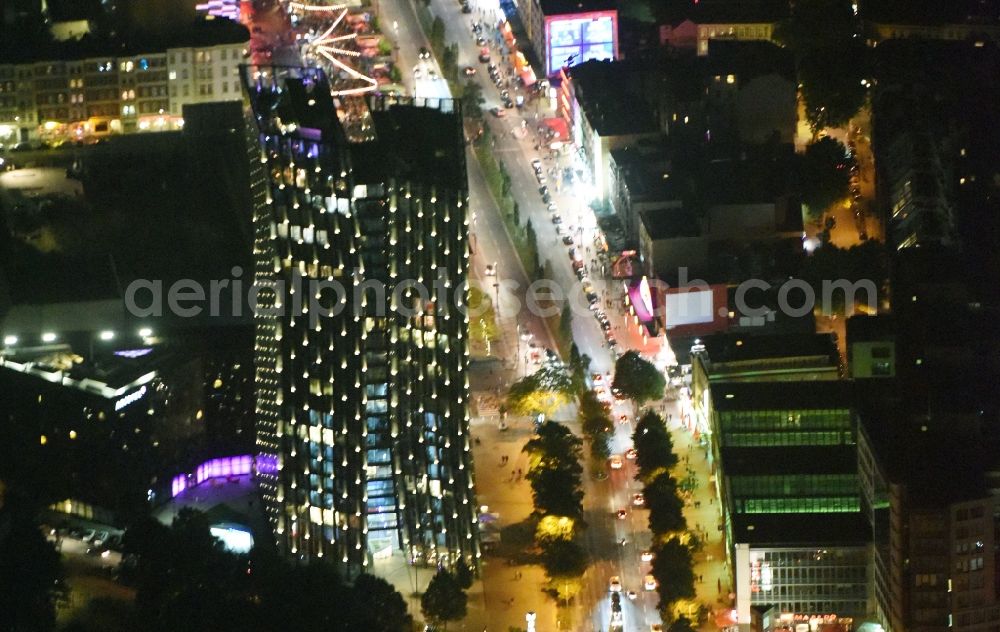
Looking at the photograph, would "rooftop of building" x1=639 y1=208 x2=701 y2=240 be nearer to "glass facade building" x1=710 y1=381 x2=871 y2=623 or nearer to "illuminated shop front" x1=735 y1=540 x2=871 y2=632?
"glass facade building" x1=710 y1=381 x2=871 y2=623

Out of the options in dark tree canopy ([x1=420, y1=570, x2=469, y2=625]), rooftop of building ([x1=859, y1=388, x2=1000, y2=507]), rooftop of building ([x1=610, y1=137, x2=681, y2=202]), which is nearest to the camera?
rooftop of building ([x1=859, y1=388, x2=1000, y2=507])

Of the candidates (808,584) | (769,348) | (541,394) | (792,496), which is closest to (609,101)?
(769,348)

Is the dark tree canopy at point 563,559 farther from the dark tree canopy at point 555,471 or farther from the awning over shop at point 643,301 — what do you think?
the awning over shop at point 643,301

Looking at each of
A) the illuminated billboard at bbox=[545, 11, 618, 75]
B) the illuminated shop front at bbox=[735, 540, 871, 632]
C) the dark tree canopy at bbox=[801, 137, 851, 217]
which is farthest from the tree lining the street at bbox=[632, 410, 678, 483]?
the illuminated billboard at bbox=[545, 11, 618, 75]

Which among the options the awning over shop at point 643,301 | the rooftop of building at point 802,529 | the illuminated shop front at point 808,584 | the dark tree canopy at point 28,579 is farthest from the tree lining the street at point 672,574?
the awning over shop at point 643,301

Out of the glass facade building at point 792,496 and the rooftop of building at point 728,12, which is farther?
the rooftop of building at point 728,12

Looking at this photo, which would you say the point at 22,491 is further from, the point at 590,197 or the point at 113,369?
the point at 590,197

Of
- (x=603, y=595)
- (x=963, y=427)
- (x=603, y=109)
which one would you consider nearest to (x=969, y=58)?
(x=603, y=109)
